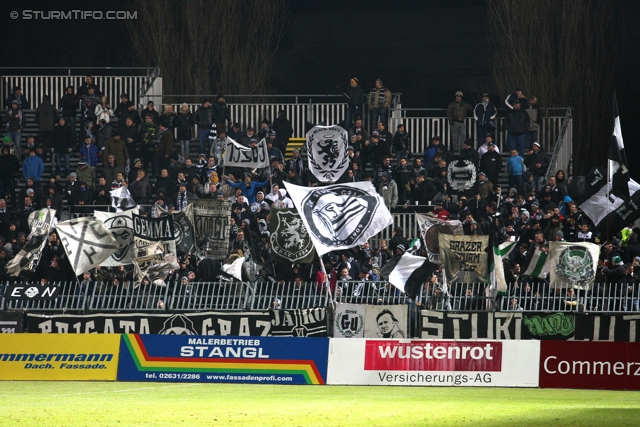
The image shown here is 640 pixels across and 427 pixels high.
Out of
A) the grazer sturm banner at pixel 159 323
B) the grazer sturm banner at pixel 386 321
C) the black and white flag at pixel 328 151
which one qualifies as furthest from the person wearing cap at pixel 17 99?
the grazer sturm banner at pixel 386 321

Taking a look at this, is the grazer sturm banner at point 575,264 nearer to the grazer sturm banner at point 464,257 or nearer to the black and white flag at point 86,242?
the grazer sturm banner at point 464,257

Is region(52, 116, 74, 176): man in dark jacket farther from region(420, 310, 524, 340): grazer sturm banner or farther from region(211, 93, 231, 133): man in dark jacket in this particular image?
region(420, 310, 524, 340): grazer sturm banner

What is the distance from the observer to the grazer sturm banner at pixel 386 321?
81.4 ft

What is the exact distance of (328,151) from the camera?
99.7ft

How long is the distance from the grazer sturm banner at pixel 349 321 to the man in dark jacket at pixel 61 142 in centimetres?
1239

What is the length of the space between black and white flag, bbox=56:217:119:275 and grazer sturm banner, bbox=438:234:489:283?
7.50m

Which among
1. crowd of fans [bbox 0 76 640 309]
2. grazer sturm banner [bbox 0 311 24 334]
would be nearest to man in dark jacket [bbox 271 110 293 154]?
crowd of fans [bbox 0 76 640 309]

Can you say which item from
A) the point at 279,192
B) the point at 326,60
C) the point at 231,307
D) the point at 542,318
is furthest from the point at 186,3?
the point at 542,318

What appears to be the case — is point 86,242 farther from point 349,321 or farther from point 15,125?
point 15,125

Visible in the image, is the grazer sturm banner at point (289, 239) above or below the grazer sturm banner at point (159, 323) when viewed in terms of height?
above

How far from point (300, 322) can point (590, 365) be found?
6.52 meters

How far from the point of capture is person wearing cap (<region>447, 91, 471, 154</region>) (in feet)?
110

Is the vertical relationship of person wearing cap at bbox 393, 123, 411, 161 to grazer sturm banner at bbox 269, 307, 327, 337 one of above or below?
above

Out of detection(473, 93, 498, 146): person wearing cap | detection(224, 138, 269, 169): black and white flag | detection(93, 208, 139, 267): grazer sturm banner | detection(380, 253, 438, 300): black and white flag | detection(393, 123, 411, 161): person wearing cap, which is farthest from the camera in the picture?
detection(473, 93, 498, 146): person wearing cap
